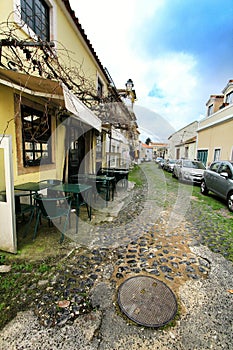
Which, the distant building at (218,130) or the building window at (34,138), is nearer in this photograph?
the building window at (34,138)

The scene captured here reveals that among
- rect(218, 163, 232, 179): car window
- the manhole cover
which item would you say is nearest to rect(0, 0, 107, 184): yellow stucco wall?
the manhole cover

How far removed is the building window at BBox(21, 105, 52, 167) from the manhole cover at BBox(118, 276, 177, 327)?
3938 millimetres

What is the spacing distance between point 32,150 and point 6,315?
414 cm

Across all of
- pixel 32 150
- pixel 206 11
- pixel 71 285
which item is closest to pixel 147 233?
pixel 71 285

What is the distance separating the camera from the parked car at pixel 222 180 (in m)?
6.21

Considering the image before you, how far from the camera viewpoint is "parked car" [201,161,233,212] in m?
6.21

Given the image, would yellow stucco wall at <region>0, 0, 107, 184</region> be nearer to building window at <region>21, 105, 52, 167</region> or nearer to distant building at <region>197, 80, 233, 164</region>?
building window at <region>21, 105, 52, 167</region>

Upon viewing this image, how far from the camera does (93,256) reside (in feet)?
10.1

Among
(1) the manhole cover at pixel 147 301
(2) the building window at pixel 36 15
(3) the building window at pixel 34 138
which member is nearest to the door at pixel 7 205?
(3) the building window at pixel 34 138

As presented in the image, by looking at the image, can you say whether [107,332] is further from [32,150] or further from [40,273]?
[32,150]

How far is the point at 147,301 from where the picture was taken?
7.03ft

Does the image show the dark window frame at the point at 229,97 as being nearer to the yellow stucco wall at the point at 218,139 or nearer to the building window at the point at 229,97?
the building window at the point at 229,97

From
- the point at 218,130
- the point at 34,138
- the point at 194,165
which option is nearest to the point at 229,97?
the point at 218,130

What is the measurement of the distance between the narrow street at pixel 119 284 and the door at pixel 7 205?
41.9 inches
